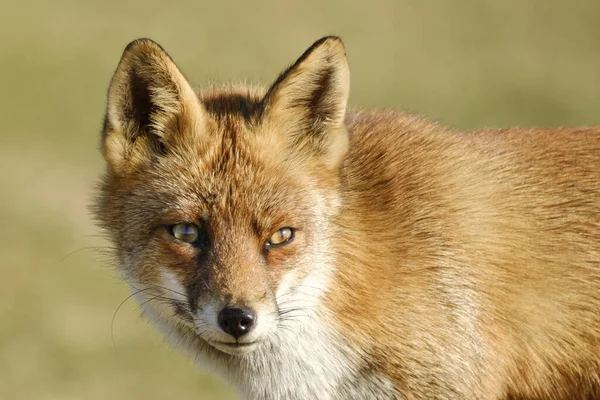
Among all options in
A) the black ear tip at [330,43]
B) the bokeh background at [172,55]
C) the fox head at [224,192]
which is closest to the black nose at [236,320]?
the fox head at [224,192]

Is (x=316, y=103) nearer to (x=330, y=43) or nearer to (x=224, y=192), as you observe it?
(x=330, y=43)

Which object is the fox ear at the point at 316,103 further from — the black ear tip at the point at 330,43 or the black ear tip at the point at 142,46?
the black ear tip at the point at 142,46

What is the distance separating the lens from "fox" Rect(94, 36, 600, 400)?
237 inches

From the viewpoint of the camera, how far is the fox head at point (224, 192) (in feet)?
19.0

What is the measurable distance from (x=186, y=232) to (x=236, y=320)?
0.64 meters

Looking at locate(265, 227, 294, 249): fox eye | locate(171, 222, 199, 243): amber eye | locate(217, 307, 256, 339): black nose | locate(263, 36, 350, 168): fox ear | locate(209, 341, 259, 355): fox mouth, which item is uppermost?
locate(263, 36, 350, 168): fox ear

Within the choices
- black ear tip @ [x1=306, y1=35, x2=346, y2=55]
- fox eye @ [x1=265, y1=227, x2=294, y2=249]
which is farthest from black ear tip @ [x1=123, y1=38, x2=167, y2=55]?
fox eye @ [x1=265, y1=227, x2=294, y2=249]

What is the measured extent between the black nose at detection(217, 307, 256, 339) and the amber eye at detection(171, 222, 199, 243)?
519mm

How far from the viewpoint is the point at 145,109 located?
6.44 metres

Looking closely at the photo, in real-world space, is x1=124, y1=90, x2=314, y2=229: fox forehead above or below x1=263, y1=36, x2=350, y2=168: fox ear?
below

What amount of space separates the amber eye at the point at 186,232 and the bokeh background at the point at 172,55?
19562 millimetres

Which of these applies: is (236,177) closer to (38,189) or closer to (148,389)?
(148,389)

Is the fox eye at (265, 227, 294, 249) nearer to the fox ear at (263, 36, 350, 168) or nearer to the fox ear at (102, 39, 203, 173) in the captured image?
the fox ear at (263, 36, 350, 168)

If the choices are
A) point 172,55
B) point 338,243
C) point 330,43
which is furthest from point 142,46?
point 172,55
